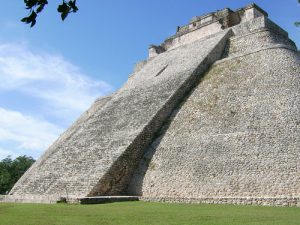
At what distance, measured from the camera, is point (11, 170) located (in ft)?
105

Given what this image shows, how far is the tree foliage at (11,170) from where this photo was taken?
2975cm

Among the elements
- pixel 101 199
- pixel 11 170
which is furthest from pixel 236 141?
pixel 11 170

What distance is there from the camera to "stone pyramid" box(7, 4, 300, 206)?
1150 centimetres

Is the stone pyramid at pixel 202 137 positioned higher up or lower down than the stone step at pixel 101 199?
higher up

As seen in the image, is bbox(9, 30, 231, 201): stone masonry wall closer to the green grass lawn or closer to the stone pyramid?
the stone pyramid

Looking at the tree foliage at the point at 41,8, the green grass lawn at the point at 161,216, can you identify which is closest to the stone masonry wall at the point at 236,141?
the green grass lawn at the point at 161,216

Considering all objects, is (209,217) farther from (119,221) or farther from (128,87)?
(128,87)

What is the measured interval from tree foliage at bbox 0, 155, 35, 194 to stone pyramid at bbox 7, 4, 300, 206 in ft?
47.9

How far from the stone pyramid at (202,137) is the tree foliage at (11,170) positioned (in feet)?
47.9

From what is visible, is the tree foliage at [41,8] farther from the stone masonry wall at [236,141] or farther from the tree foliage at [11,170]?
the tree foliage at [11,170]

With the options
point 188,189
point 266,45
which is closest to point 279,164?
point 188,189

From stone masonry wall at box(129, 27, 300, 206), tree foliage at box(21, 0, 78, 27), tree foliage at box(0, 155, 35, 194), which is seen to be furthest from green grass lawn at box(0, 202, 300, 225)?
→ tree foliage at box(0, 155, 35, 194)

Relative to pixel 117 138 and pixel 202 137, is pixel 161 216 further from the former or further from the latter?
pixel 117 138

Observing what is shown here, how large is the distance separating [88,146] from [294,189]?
25.2 feet
